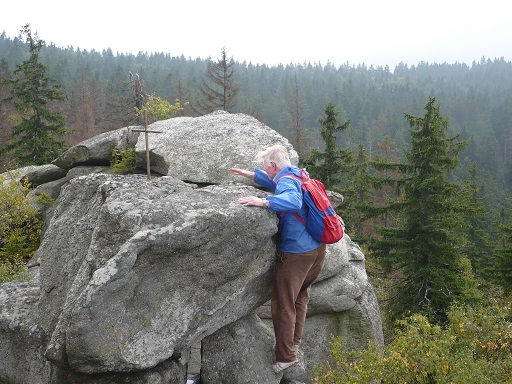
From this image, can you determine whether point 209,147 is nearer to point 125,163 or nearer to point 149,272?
point 125,163

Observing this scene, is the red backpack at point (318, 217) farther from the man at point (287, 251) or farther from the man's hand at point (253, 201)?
the man's hand at point (253, 201)

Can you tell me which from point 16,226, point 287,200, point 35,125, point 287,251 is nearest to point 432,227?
point 287,251

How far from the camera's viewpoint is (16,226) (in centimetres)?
1421

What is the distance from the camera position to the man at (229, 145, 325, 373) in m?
5.93

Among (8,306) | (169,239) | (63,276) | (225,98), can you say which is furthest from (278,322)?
(225,98)

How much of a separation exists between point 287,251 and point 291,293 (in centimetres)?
70

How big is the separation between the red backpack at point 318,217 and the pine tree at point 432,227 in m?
12.5

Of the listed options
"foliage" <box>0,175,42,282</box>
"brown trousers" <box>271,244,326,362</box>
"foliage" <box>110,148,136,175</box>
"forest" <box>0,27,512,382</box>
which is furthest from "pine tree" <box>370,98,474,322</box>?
"foliage" <box>0,175,42,282</box>

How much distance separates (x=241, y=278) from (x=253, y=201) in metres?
1.22

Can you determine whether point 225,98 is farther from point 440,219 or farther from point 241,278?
point 241,278

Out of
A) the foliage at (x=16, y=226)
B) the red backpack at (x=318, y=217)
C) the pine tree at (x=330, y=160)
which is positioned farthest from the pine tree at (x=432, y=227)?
the foliage at (x=16, y=226)

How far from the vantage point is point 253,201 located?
594 cm

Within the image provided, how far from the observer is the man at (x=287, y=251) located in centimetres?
593

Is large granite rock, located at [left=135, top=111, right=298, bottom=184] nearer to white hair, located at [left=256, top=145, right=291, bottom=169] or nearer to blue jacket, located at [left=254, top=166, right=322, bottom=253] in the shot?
white hair, located at [left=256, top=145, right=291, bottom=169]
